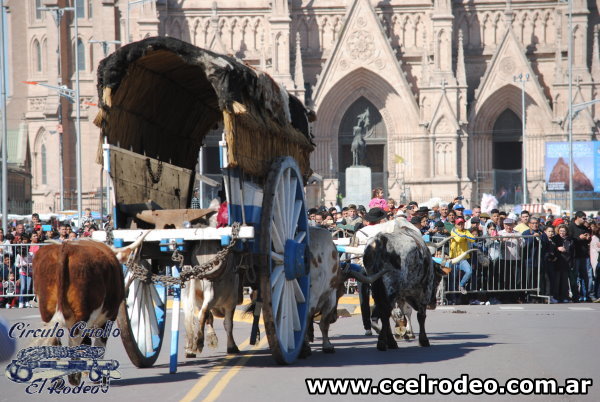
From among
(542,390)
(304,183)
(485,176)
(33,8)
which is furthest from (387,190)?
(542,390)

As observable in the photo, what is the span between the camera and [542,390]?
33.6 feet

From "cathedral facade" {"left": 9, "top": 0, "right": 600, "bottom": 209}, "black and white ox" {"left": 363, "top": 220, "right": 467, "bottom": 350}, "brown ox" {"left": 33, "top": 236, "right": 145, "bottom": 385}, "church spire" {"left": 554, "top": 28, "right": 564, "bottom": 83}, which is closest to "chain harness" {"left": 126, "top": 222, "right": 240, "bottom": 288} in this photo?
"brown ox" {"left": 33, "top": 236, "right": 145, "bottom": 385}

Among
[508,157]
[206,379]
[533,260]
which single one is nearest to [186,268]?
[206,379]

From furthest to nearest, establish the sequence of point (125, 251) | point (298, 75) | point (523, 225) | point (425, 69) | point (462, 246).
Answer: point (425, 69) → point (298, 75) → point (523, 225) → point (462, 246) → point (125, 251)

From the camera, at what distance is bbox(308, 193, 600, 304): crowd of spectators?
21938 mm

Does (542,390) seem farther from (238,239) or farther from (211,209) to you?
(211,209)

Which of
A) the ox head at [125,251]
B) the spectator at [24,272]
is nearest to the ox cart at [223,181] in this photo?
the ox head at [125,251]

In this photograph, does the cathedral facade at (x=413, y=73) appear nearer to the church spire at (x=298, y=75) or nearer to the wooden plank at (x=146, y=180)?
the church spire at (x=298, y=75)

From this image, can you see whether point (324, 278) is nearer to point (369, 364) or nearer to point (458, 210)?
point (369, 364)

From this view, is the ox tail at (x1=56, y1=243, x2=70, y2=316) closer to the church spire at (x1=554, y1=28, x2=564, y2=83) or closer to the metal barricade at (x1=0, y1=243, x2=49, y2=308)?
the metal barricade at (x1=0, y1=243, x2=49, y2=308)

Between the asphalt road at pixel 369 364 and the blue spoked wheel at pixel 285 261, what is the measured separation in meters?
0.35

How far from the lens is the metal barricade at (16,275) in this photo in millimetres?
22547

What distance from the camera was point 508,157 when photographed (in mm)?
59875

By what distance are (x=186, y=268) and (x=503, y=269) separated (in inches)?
489
